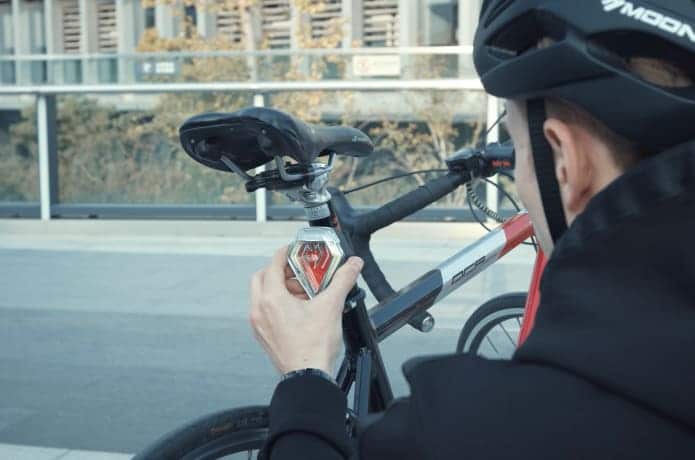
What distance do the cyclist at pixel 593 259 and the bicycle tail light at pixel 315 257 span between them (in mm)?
822

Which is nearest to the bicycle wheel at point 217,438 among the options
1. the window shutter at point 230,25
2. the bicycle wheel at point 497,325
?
the bicycle wheel at point 497,325

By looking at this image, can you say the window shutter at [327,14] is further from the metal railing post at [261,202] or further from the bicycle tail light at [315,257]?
the bicycle tail light at [315,257]

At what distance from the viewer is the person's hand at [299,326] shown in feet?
4.85

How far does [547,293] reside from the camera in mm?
1018

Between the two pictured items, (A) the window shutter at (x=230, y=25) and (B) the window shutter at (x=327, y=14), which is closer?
(A) the window shutter at (x=230, y=25)

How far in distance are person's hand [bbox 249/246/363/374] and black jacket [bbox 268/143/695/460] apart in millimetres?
445

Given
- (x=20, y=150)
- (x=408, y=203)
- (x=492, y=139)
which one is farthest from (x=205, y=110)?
(x=408, y=203)

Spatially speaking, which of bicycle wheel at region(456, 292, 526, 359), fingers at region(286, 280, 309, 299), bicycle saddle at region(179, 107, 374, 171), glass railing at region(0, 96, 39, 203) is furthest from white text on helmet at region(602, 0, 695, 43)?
glass railing at region(0, 96, 39, 203)

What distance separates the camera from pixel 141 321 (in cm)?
670

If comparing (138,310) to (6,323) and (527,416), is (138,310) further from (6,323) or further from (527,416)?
(527,416)

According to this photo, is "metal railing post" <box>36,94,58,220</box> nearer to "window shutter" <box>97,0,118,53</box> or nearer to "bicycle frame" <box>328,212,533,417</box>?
"bicycle frame" <box>328,212,533,417</box>

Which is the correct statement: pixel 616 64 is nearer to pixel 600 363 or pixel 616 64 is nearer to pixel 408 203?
pixel 600 363

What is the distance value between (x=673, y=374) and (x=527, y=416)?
13 cm

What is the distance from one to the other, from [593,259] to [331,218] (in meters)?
1.59
